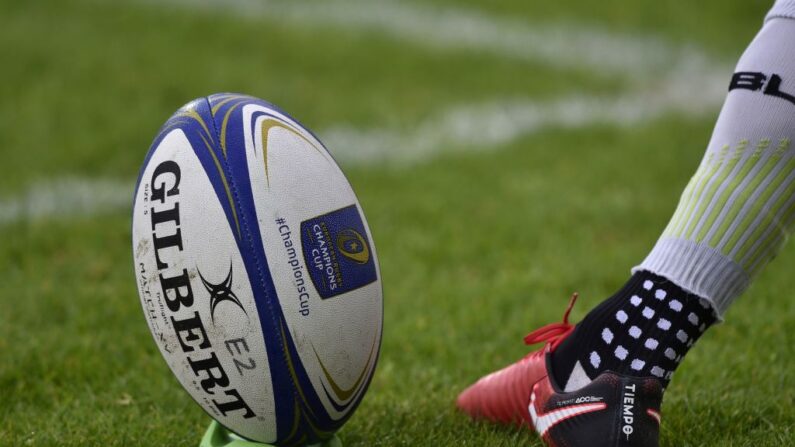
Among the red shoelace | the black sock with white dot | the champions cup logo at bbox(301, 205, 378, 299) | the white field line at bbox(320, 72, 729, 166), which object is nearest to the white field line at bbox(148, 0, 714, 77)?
the white field line at bbox(320, 72, 729, 166)

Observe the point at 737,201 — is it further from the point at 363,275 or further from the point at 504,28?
the point at 504,28

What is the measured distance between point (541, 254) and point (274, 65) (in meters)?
2.60

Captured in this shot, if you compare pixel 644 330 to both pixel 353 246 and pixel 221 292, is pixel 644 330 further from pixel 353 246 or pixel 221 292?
pixel 221 292

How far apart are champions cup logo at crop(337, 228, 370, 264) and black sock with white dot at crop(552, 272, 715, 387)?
0.52m

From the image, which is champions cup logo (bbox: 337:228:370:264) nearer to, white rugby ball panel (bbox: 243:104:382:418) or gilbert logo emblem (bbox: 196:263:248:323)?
white rugby ball panel (bbox: 243:104:382:418)

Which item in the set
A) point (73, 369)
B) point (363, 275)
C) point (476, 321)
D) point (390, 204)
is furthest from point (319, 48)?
point (363, 275)

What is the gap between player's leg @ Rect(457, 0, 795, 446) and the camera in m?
1.92

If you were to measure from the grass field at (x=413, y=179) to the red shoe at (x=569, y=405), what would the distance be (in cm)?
7

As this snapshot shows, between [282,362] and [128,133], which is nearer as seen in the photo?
[282,362]

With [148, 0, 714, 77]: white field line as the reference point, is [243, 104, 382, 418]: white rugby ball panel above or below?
below

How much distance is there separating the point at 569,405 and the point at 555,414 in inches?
1.7

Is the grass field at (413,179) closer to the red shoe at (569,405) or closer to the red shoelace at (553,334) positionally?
the red shoe at (569,405)

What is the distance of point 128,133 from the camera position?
4.66 metres

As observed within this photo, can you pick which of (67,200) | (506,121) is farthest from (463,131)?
(67,200)
